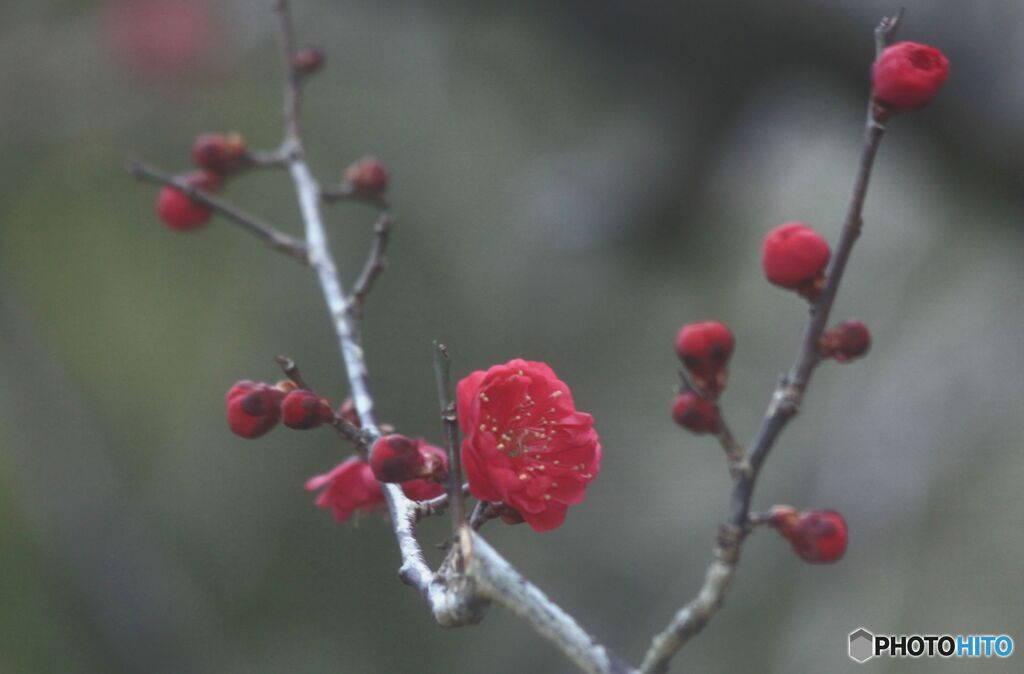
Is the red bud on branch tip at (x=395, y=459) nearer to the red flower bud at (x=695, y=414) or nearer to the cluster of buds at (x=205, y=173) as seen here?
the red flower bud at (x=695, y=414)

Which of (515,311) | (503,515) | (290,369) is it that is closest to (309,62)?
(290,369)

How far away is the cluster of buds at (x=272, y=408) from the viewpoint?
803 mm

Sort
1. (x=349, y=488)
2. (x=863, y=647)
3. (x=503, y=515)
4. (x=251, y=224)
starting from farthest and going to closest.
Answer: (x=251, y=224)
(x=863, y=647)
(x=349, y=488)
(x=503, y=515)

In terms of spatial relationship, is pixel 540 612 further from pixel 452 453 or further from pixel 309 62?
pixel 309 62

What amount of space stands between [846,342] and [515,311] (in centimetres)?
281

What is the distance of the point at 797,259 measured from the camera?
0.81 m

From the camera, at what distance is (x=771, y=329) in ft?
10.8

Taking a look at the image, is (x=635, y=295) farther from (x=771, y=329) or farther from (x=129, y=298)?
(x=129, y=298)

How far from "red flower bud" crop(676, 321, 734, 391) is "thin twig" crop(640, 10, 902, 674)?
7 centimetres

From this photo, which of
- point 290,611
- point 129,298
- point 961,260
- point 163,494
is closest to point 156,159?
point 129,298

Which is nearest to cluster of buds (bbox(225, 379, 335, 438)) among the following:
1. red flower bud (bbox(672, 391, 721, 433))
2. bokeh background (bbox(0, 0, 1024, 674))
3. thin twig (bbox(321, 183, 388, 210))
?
red flower bud (bbox(672, 391, 721, 433))

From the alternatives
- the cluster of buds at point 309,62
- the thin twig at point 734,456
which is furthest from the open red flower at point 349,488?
the cluster of buds at point 309,62

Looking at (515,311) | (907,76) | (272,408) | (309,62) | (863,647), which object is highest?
A: (907,76)

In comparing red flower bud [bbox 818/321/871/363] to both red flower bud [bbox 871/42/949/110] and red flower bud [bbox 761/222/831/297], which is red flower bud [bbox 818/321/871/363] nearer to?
red flower bud [bbox 761/222/831/297]
